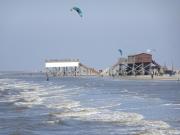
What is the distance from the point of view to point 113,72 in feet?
618

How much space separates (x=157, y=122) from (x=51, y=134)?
756cm

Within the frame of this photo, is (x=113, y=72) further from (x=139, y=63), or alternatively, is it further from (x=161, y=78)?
(x=161, y=78)

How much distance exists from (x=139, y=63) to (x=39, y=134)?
130 metres

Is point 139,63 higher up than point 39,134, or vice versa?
point 139,63

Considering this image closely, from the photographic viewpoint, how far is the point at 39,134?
95.1 ft

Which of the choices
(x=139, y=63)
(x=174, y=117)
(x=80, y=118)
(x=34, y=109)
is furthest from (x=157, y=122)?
(x=139, y=63)

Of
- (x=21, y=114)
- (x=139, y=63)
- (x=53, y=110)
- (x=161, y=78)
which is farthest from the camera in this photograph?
(x=139, y=63)

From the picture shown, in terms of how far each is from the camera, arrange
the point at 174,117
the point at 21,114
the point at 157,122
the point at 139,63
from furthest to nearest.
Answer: the point at 139,63 < the point at 21,114 < the point at 174,117 < the point at 157,122

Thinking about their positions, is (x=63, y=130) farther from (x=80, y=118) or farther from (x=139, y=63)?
(x=139, y=63)

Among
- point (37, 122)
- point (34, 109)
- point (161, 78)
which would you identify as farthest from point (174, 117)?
point (161, 78)

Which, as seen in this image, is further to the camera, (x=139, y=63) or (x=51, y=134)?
(x=139, y=63)

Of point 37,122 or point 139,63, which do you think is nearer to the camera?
point 37,122

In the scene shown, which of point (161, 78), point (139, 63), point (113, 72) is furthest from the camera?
point (113, 72)

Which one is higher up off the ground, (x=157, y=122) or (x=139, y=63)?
(x=139, y=63)
